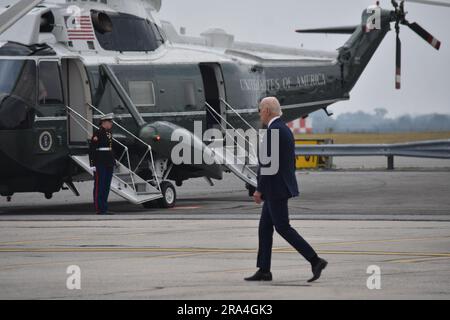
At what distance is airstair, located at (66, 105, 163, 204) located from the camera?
21266mm

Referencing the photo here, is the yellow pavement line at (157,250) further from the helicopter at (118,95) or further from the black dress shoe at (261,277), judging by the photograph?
the helicopter at (118,95)

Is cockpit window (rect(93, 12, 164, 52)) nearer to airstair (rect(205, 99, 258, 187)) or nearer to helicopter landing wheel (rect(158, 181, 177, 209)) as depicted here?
airstair (rect(205, 99, 258, 187))

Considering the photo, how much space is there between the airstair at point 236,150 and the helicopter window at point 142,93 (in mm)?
1655

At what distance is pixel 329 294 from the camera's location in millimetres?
10422

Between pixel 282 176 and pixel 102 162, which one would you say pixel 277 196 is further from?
pixel 102 162

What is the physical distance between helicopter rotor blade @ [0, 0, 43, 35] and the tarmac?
2.57 meters

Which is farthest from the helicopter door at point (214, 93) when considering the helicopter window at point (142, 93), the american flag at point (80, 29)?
the american flag at point (80, 29)

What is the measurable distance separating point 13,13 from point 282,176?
3405 mm

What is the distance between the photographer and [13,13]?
40.1 feet

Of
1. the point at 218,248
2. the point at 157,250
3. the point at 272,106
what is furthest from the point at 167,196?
the point at 272,106

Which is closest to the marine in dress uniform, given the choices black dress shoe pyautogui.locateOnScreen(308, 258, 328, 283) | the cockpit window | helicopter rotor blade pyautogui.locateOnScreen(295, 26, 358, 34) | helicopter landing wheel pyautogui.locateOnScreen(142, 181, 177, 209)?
helicopter landing wheel pyautogui.locateOnScreen(142, 181, 177, 209)

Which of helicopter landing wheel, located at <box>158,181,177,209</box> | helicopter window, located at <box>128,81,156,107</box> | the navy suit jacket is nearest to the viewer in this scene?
the navy suit jacket

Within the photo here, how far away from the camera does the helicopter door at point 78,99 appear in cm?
2173
